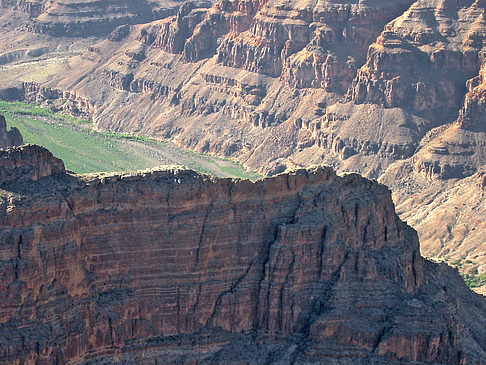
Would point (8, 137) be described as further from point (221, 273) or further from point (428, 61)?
point (221, 273)

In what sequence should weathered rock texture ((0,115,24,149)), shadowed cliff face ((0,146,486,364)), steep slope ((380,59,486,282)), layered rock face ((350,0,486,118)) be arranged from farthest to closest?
layered rock face ((350,0,486,118))
steep slope ((380,59,486,282))
weathered rock texture ((0,115,24,149))
shadowed cliff face ((0,146,486,364))

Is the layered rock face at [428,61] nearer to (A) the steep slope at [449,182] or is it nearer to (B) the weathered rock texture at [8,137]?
(A) the steep slope at [449,182]

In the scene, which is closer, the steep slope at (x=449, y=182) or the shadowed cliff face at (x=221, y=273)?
the shadowed cliff face at (x=221, y=273)

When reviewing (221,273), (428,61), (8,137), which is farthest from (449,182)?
(221,273)

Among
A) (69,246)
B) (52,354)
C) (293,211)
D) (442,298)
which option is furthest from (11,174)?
(442,298)

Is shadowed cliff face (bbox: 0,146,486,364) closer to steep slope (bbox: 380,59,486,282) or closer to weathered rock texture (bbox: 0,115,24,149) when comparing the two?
weathered rock texture (bbox: 0,115,24,149)

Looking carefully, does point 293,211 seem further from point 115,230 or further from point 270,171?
point 270,171

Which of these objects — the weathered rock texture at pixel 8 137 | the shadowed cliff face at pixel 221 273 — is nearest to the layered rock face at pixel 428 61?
the weathered rock texture at pixel 8 137

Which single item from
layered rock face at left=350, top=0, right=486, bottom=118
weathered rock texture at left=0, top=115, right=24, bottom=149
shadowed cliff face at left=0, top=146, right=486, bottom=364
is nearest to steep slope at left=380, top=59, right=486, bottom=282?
layered rock face at left=350, top=0, right=486, bottom=118
